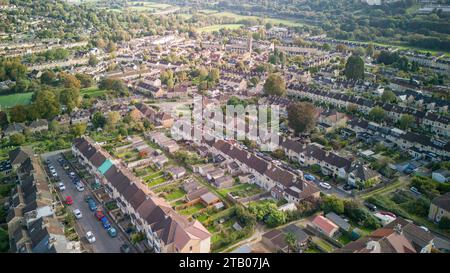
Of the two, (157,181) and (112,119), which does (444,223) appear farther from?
(112,119)

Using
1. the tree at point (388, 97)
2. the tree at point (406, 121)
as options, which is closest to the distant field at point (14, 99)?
the tree at point (406, 121)

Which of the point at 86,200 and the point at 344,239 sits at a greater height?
the point at 86,200

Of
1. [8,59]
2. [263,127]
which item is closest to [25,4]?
[8,59]

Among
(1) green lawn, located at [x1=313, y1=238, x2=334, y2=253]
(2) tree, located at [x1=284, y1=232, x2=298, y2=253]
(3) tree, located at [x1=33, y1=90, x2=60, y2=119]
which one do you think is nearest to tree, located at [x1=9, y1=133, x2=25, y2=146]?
(3) tree, located at [x1=33, y1=90, x2=60, y2=119]

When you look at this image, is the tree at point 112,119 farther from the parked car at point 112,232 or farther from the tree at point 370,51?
the tree at point 370,51

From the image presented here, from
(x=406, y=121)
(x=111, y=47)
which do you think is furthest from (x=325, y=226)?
(x=111, y=47)
